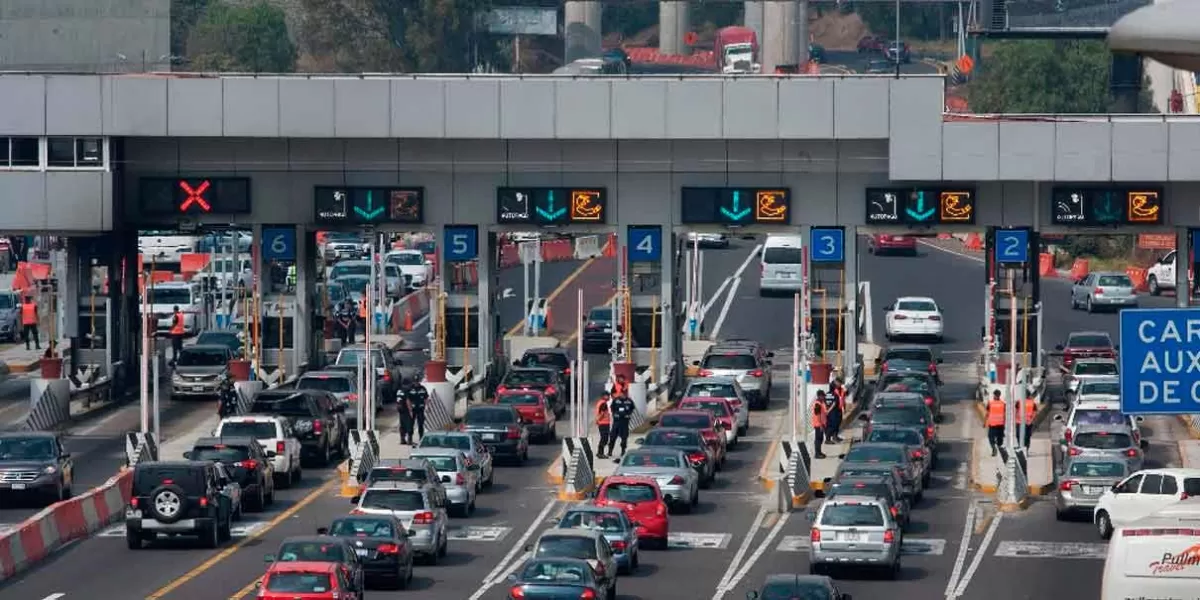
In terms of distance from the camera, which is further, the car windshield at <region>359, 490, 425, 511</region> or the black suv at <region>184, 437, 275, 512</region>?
the black suv at <region>184, 437, 275, 512</region>

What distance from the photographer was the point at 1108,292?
279 feet

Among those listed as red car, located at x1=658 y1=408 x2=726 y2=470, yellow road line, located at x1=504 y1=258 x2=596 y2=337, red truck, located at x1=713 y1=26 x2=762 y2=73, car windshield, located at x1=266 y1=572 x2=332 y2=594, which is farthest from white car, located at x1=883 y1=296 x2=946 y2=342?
car windshield, located at x1=266 y1=572 x2=332 y2=594

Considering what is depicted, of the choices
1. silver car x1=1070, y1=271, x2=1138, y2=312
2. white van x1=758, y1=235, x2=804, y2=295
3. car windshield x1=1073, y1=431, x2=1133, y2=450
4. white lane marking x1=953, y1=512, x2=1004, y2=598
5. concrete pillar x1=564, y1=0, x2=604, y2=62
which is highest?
concrete pillar x1=564, y1=0, x2=604, y2=62

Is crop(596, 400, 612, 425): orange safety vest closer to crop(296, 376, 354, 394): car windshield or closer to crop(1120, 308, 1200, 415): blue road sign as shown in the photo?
crop(296, 376, 354, 394): car windshield

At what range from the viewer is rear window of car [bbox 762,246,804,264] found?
3487 inches

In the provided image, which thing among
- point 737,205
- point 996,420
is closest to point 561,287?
point 737,205

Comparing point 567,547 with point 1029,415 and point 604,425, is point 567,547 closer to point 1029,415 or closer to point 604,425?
point 604,425

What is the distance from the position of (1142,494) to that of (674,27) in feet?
400

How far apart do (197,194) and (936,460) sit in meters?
20.5

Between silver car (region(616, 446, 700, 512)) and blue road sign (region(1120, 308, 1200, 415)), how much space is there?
1610 centimetres

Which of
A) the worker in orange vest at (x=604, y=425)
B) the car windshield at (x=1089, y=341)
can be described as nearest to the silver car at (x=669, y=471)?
the worker in orange vest at (x=604, y=425)

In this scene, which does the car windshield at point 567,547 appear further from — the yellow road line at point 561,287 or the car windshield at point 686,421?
the yellow road line at point 561,287

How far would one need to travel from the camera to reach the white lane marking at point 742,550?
39.2 meters

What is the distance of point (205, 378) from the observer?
6316 cm
